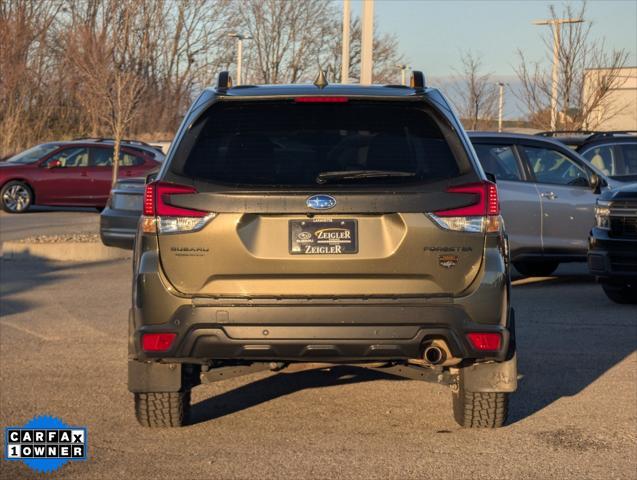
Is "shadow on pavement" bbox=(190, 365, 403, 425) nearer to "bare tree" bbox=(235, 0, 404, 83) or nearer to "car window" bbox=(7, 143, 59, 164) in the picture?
"car window" bbox=(7, 143, 59, 164)

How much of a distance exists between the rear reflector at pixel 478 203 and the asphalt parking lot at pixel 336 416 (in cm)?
131

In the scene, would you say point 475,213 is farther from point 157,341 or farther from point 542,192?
point 542,192

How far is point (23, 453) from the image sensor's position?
616 centimetres

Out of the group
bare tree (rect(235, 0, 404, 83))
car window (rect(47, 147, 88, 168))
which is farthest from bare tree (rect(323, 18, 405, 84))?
car window (rect(47, 147, 88, 168))

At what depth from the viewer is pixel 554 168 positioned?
13273 millimetres

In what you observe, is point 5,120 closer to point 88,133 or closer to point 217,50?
point 88,133

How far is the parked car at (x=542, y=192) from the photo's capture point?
12922 millimetres

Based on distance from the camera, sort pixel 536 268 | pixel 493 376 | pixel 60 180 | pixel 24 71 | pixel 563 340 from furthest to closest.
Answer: pixel 24 71 → pixel 60 180 → pixel 536 268 → pixel 563 340 → pixel 493 376

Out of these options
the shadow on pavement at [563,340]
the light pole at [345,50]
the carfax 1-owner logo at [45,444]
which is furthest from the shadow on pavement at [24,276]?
the light pole at [345,50]

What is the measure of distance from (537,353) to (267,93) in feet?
13.1

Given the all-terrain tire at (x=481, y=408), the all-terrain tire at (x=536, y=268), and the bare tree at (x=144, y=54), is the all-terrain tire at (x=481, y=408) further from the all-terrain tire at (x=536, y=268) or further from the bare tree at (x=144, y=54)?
the bare tree at (x=144, y=54)

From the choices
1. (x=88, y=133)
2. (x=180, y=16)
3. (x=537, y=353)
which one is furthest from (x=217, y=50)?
(x=537, y=353)

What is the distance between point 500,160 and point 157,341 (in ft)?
26.7

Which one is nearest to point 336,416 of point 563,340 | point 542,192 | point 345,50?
point 563,340
